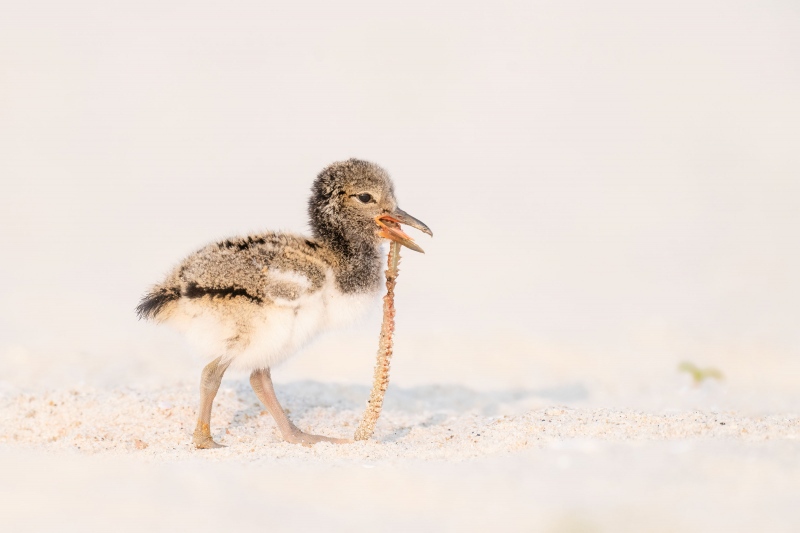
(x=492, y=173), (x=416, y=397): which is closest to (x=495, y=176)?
(x=492, y=173)

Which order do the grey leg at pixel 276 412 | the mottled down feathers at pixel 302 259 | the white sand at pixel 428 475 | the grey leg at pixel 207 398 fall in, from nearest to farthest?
the white sand at pixel 428 475 → the mottled down feathers at pixel 302 259 → the grey leg at pixel 207 398 → the grey leg at pixel 276 412

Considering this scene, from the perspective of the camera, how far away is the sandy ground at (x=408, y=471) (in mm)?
2895

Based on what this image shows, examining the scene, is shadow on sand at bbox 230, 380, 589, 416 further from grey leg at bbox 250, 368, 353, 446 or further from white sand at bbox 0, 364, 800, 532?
grey leg at bbox 250, 368, 353, 446

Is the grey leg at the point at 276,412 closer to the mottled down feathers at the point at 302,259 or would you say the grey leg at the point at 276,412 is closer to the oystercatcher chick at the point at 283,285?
the oystercatcher chick at the point at 283,285

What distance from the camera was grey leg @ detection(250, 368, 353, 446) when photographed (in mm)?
→ 4641

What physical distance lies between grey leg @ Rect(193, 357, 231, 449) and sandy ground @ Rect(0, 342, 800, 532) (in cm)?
10

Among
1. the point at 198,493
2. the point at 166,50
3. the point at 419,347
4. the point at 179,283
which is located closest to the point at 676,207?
the point at 419,347

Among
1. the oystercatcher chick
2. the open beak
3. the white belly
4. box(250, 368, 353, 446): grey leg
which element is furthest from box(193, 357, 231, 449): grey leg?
the open beak

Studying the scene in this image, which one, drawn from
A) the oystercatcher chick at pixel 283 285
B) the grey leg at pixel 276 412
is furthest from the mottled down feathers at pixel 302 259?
the grey leg at pixel 276 412

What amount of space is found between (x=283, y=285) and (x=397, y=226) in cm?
76

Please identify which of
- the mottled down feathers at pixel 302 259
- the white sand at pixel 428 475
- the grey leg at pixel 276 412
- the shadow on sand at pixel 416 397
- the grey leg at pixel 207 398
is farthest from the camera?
the shadow on sand at pixel 416 397

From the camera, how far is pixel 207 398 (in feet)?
14.9

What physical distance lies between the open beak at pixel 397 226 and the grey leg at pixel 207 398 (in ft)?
3.09

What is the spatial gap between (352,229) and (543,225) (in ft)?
26.1
